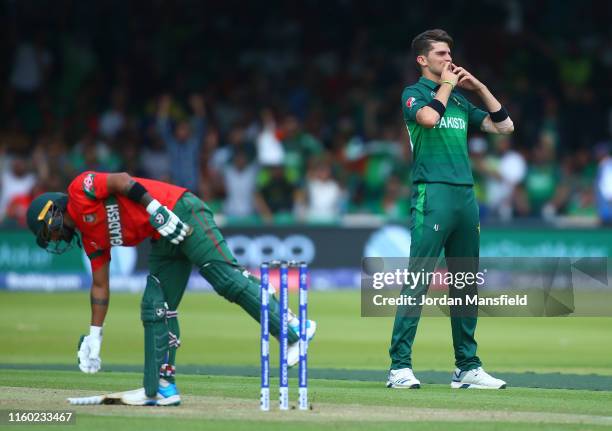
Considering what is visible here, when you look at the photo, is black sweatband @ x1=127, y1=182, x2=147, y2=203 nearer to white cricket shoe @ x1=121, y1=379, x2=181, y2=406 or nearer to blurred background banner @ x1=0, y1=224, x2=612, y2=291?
white cricket shoe @ x1=121, y1=379, x2=181, y2=406

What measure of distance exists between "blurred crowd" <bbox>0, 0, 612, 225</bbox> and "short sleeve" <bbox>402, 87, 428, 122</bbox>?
33.4ft

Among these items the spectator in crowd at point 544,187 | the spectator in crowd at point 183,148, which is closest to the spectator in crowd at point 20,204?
the spectator in crowd at point 183,148

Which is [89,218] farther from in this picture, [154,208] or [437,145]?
[437,145]

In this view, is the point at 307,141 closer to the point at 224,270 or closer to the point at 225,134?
the point at 225,134

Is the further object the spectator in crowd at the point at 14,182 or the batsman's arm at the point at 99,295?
the spectator in crowd at the point at 14,182

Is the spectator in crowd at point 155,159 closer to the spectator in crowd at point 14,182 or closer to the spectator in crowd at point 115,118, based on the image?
the spectator in crowd at point 115,118

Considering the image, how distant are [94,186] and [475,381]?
3.07m

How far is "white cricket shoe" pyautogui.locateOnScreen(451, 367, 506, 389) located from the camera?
889 cm

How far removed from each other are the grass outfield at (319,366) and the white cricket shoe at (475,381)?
107mm

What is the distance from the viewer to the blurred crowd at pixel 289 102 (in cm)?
1986

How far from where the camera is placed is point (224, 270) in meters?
7.96

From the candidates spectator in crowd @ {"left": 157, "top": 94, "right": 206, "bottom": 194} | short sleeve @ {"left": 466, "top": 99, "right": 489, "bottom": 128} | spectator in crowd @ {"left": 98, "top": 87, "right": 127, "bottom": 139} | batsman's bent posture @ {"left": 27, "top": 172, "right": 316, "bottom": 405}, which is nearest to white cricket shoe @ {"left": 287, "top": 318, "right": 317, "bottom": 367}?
batsman's bent posture @ {"left": 27, "top": 172, "right": 316, "bottom": 405}

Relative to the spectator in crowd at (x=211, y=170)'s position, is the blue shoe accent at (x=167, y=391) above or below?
below

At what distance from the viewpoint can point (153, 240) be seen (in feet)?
26.3
